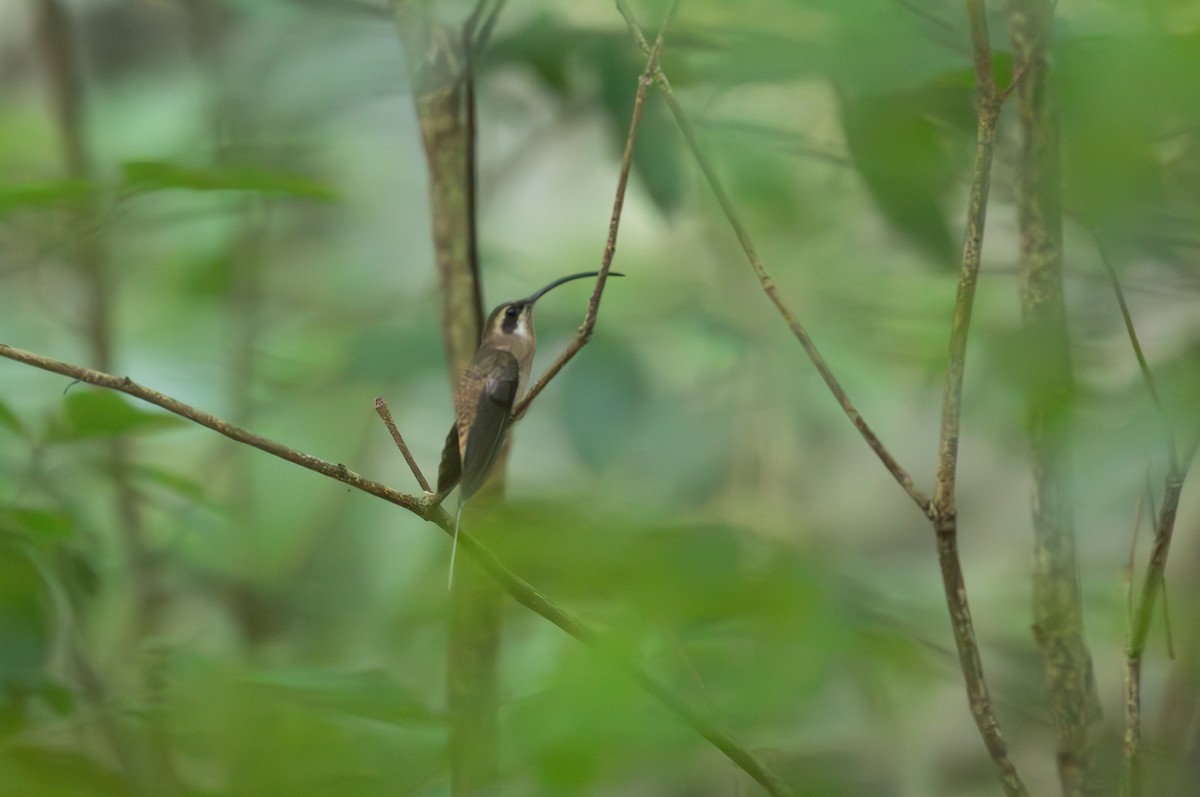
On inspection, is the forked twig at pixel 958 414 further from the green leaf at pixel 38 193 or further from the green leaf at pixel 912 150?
the green leaf at pixel 38 193

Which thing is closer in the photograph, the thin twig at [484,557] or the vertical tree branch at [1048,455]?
the thin twig at [484,557]

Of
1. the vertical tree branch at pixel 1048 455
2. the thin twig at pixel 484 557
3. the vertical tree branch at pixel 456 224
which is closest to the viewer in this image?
→ the thin twig at pixel 484 557

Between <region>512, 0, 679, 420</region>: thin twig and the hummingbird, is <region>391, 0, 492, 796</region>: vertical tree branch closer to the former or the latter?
the hummingbird

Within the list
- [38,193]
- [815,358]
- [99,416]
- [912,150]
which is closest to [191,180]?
[38,193]

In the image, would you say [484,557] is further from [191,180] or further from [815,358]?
[191,180]

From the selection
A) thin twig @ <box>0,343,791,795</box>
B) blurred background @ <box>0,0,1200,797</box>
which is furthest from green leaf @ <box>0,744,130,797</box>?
thin twig @ <box>0,343,791,795</box>

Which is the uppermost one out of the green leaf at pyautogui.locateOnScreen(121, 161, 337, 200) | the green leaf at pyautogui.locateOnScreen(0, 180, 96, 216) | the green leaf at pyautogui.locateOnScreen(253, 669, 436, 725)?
the green leaf at pyautogui.locateOnScreen(121, 161, 337, 200)

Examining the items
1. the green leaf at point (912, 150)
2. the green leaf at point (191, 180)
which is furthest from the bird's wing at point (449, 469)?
the green leaf at point (912, 150)
